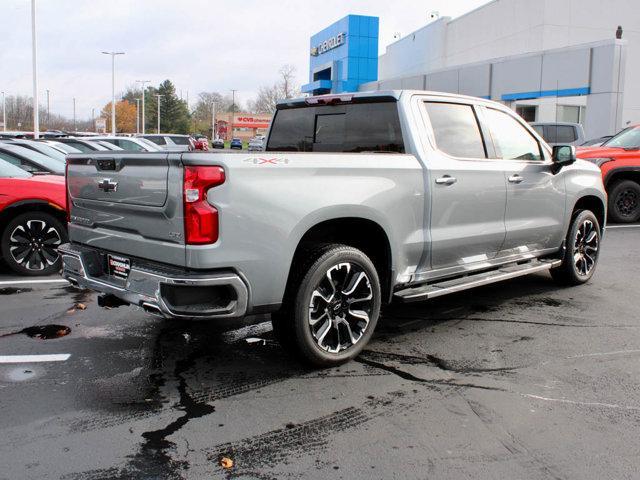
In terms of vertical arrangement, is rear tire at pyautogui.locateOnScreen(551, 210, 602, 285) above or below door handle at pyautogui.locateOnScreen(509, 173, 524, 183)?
below

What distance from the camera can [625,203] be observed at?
12.3 metres

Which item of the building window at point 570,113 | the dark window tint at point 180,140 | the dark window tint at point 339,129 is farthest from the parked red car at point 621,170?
the building window at point 570,113

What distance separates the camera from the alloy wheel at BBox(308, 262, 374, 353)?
427 centimetres

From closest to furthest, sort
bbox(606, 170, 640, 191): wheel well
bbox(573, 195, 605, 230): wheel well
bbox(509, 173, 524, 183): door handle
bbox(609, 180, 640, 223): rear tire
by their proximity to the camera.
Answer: bbox(509, 173, 524, 183): door handle < bbox(573, 195, 605, 230): wheel well < bbox(606, 170, 640, 191): wheel well < bbox(609, 180, 640, 223): rear tire

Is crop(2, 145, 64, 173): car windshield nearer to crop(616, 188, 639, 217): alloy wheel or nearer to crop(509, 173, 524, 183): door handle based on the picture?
crop(509, 173, 524, 183): door handle

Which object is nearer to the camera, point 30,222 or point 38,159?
point 30,222

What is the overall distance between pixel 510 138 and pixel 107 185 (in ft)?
12.1

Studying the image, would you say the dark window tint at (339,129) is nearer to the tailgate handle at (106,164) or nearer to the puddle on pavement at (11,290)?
the tailgate handle at (106,164)

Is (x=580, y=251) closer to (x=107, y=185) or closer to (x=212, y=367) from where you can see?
(x=212, y=367)

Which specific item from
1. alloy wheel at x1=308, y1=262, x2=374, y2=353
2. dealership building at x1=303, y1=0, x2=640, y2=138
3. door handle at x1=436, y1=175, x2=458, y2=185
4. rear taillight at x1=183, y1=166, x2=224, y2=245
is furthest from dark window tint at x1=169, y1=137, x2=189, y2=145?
rear taillight at x1=183, y1=166, x2=224, y2=245

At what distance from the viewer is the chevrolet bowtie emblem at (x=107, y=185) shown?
4.24m

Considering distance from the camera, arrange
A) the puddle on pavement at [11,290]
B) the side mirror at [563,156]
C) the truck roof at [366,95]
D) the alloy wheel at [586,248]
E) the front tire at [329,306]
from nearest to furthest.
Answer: the front tire at [329,306] → the truck roof at [366,95] → the side mirror at [563,156] → the puddle on pavement at [11,290] → the alloy wheel at [586,248]

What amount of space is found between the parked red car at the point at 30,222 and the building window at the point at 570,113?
29.5 metres

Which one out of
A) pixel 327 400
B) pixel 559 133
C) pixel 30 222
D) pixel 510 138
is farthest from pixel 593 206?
pixel 559 133
